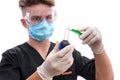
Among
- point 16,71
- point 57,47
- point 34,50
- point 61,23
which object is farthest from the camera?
point 61,23

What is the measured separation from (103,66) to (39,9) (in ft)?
1.43

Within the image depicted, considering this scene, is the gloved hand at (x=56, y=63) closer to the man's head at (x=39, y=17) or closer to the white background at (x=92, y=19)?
the man's head at (x=39, y=17)

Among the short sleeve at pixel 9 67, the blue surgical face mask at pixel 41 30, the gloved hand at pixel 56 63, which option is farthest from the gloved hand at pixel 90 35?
the short sleeve at pixel 9 67

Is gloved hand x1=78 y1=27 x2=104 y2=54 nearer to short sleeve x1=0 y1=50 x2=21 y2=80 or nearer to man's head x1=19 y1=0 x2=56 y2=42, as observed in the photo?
man's head x1=19 y1=0 x2=56 y2=42

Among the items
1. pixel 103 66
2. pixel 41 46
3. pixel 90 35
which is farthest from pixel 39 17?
pixel 103 66

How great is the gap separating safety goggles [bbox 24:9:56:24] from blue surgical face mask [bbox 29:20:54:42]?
2cm

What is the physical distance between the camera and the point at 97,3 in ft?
6.47

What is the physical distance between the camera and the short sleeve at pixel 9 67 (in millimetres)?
1283

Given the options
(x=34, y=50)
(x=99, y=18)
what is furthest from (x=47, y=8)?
(x=99, y=18)

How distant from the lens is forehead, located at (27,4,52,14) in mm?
1350

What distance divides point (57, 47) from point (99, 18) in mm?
840

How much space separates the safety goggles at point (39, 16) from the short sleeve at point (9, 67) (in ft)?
0.65

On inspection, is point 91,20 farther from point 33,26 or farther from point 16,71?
point 16,71

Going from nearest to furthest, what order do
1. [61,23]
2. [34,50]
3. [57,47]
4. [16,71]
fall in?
[57,47] < [16,71] < [34,50] < [61,23]
